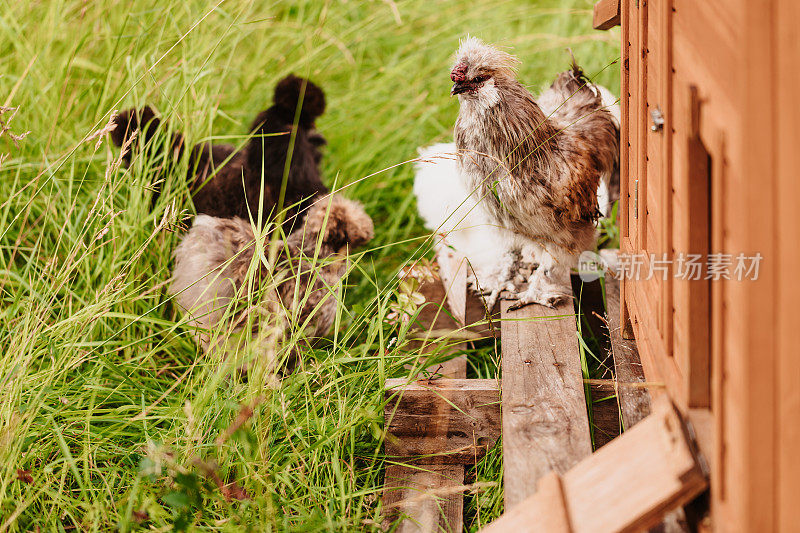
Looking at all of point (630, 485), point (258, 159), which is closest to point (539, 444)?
point (630, 485)

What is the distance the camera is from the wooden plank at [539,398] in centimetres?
188

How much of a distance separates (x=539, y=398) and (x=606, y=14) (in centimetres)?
170

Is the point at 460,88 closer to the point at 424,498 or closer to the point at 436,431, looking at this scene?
the point at 436,431

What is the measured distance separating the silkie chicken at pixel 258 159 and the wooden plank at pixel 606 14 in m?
1.26

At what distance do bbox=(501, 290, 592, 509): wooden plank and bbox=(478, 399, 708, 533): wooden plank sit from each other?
0.50 feet

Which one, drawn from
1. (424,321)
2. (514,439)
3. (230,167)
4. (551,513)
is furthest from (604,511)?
(230,167)

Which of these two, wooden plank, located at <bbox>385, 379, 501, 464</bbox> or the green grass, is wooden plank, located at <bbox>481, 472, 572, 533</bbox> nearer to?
the green grass

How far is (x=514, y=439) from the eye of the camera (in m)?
1.97

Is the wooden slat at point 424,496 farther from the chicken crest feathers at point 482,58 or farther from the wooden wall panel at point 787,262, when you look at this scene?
the chicken crest feathers at point 482,58

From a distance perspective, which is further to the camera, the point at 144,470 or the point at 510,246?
the point at 510,246

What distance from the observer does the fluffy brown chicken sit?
2.65m

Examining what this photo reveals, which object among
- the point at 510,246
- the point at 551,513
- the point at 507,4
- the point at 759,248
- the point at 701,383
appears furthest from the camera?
the point at 507,4

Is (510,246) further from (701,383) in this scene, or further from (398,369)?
(701,383)

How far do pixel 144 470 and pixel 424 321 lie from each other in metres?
1.45
